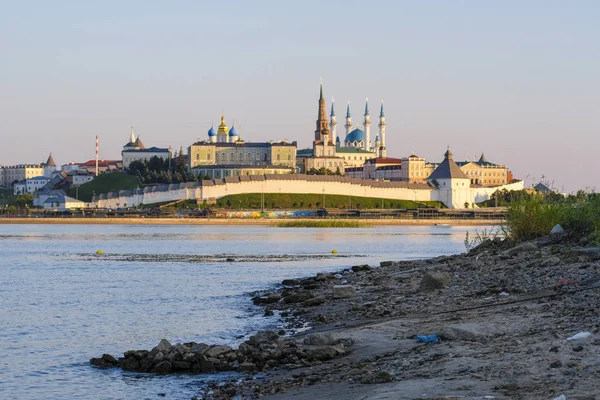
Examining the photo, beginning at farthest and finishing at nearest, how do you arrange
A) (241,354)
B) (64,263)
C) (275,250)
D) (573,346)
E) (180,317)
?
(275,250)
(64,263)
(180,317)
(241,354)
(573,346)

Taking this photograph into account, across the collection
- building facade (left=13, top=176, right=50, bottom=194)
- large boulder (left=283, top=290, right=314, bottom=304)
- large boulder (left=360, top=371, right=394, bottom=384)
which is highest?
building facade (left=13, top=176, right=50, bottom=194)

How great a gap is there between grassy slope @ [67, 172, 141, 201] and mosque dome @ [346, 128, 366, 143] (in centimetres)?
5538

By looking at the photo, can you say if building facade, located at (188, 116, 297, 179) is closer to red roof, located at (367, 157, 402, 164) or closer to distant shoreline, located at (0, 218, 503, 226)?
red roof, located at (367, 157, 402, 164)

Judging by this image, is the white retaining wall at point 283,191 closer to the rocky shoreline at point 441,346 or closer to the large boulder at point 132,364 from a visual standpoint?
the rocky shoreline at point 441,346

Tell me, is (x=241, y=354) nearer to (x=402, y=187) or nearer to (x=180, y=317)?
(x=180, y=317)

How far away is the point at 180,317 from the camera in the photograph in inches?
680

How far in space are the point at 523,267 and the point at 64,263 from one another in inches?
850

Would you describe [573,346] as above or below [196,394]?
above

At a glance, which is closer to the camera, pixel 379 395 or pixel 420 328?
pixel 379 395

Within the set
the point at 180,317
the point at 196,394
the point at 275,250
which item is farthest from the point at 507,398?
the point at 275,250

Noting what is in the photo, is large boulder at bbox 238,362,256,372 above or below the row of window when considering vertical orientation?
below

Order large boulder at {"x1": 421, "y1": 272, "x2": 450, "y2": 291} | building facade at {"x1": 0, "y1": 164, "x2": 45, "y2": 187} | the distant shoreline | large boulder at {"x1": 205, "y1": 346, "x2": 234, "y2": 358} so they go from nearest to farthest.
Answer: large boulder at {"x1": 205, "y1": 346, "x2": 234, "y2": 358}, large boulder at {"x1": 421, "y1": 272, "x2": 450, "y2": 291}, the distant shoreline, building facade at {"x1": 0, "y1": 164, "x2": 45, "y2": 187}

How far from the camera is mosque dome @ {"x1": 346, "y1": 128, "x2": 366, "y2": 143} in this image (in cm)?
17812

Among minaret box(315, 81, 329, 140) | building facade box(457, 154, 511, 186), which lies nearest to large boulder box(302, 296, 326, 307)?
building facade box(457, 154, 511, 186)
